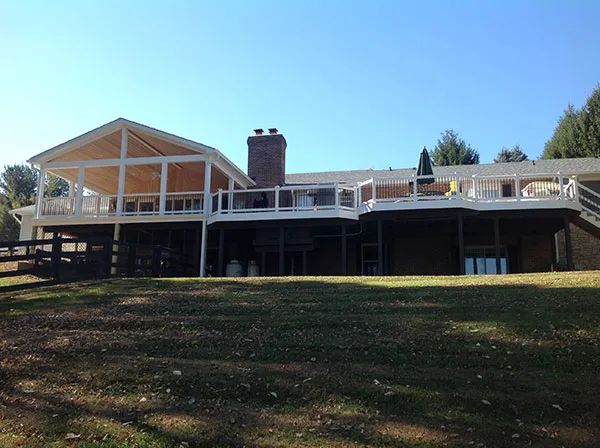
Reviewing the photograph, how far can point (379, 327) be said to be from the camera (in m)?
7.69

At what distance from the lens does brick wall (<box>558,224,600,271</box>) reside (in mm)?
19859

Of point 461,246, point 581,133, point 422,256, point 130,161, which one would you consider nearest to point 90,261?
point 130,161

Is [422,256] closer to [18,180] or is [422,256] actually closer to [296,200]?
[296,200]

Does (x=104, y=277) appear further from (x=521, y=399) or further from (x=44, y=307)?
(x=521, y=399)

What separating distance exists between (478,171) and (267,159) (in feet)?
30.4

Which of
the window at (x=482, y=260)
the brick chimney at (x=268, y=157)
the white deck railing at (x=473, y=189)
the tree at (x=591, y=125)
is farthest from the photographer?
the tree at (x=591, y=125)

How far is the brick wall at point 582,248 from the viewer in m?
19.9

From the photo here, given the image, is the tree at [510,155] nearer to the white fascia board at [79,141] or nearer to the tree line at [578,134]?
the tree line at [578,134]

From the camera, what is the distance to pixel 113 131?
21.0 m

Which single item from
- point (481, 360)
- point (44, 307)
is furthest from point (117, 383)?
point (44, 307)

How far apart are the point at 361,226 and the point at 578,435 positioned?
14.9m

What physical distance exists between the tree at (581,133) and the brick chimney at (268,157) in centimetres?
2318

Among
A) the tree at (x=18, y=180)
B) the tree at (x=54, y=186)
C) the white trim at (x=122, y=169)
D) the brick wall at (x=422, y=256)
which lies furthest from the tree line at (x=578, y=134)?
the tree at (x=18, y=180)

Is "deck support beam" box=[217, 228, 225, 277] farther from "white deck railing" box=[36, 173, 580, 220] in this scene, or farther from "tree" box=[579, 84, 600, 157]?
"tree" box=[579, 84, 600, 157]
